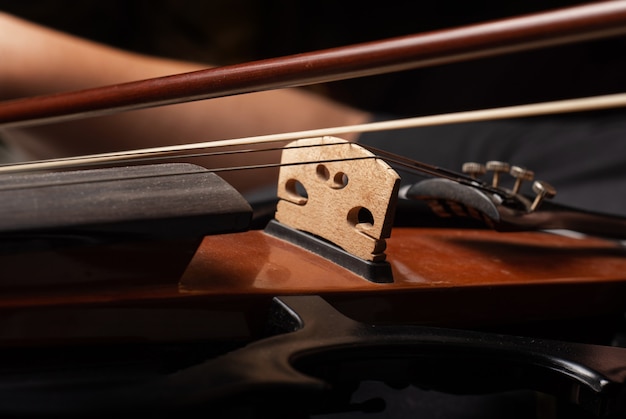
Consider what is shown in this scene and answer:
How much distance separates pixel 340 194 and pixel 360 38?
1.19 meters

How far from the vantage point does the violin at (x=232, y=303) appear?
14.0 inches

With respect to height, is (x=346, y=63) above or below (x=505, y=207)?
above

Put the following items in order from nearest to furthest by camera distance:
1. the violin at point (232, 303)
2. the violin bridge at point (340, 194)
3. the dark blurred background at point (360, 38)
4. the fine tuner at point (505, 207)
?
the violin at point (232, 303)
the violin bridge at point (340, 194)
the fine tuner at point (505, 207)
the dark blurred background at point (360, 38)

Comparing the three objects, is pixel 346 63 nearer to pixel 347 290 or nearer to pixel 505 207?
pixel 347 290

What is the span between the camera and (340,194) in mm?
540

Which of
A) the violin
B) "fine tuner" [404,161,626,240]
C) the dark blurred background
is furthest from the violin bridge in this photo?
the dark blurred background

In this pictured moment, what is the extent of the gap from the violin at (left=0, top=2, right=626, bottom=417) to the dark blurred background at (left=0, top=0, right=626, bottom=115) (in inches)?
36.1

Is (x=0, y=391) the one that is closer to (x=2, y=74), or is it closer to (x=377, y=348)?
(x=377, y=348)

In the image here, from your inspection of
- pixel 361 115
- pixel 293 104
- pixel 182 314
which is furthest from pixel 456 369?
pixel 361 115

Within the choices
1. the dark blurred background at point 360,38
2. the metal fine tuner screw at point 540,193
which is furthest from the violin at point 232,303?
the dark blurred background at point 360,38

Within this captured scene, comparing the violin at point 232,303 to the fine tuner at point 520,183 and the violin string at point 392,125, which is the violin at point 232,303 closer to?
the violin string at point 392,125

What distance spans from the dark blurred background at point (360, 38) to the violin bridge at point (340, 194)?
0.92m

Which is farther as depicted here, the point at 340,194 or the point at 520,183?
the point at 520,183

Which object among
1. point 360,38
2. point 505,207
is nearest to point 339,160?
point 505,207
